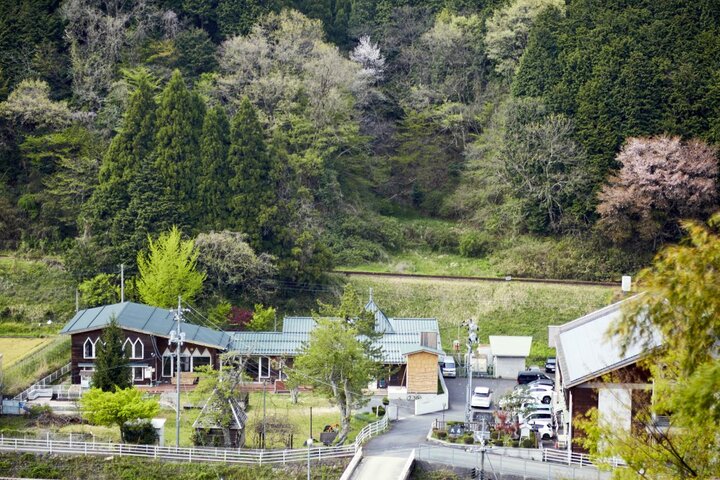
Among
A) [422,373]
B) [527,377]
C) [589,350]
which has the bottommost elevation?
[527,377]

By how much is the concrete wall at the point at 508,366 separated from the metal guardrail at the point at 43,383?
56.0 ft

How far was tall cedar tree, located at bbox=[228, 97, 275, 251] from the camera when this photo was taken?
57.3m

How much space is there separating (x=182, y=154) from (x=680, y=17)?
25.0 m

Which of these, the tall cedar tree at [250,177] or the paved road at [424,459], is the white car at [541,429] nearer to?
the paved road at [424,459]

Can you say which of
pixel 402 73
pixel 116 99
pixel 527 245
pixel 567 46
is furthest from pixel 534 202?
pixel 116 99

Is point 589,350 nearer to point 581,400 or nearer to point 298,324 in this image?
point 581,400

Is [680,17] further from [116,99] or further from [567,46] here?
[116,99]

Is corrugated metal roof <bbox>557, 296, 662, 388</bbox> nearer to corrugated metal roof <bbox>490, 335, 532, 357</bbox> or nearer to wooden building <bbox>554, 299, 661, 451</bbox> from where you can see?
wooden building <bbox>554, 299, 661, 451</bbox>

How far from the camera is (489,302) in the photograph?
57719mm

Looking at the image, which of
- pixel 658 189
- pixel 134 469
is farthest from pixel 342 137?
pixel 134 469

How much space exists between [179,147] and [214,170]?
1924 millimetres

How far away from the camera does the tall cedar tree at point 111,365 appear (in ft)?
143

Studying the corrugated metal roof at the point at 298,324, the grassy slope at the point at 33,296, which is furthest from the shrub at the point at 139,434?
the grassy slope at the point at 33,296

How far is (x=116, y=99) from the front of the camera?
62344 millimetres
